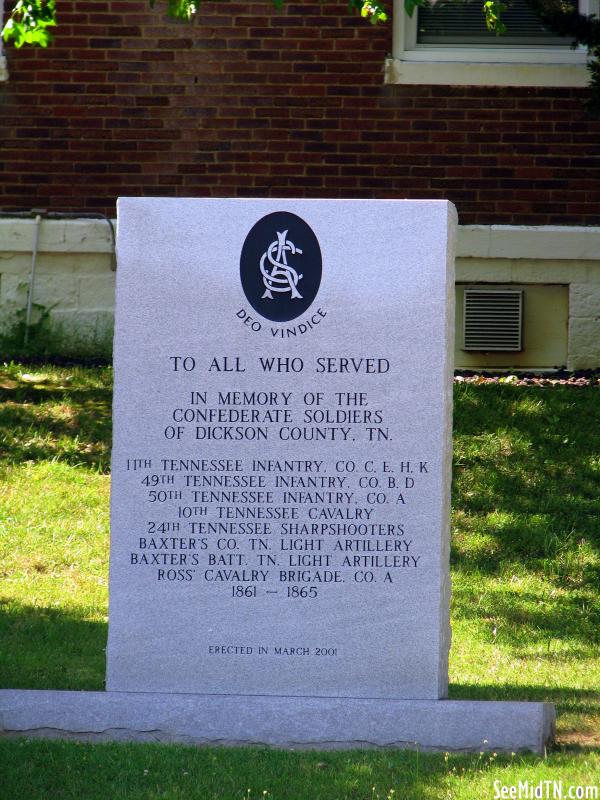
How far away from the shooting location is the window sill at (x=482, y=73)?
10.5 m

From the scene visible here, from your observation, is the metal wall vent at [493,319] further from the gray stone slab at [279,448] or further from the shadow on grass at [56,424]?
the gray stone slab at [279,448]

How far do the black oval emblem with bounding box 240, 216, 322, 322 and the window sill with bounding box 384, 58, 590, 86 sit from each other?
5881 mm

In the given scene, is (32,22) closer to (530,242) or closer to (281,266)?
(281,266)

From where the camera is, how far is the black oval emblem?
494cm

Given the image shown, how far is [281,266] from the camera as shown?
16.2 feet

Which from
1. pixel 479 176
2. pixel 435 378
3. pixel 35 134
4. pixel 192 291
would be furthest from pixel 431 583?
pixel 35 134

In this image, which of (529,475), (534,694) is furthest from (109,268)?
(534,694)

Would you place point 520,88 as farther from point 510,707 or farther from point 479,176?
point 510,707

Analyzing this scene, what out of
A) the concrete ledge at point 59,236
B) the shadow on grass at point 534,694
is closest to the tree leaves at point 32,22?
the concrete ledge at point 59,236

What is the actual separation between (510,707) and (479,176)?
6.68 meters

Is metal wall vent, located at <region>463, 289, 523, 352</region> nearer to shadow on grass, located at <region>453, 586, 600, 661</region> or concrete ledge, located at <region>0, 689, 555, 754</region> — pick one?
shadow on grass, located at <region>453, 586, 600, 661</region>

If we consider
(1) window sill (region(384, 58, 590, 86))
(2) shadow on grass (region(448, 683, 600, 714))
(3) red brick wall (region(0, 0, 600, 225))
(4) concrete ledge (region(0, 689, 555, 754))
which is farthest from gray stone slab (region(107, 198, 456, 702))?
(1) window sill (region(384, 58, 590, 86))

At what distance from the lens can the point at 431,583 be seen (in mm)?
4859

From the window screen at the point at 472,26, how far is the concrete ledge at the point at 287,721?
7.46 metres
